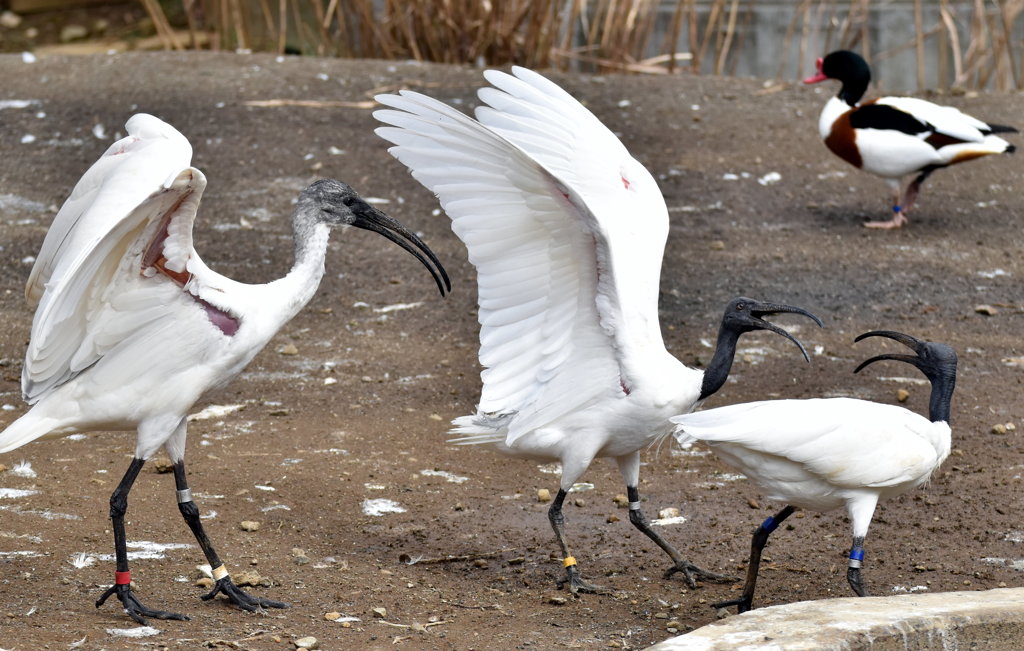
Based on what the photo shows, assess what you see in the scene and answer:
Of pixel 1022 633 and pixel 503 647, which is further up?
pixel 1022 633

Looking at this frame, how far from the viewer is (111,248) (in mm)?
3996

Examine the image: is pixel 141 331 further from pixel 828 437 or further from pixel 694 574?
pixel 828 437

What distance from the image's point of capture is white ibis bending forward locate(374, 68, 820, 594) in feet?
14.6


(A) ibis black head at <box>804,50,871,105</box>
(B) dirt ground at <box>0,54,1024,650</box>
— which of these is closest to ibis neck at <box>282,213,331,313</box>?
(B) dirt ground at <box>0,54,1024,650</box>

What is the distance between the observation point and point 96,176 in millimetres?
4508

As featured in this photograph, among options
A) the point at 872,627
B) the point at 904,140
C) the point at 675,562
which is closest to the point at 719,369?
the point at 675,562

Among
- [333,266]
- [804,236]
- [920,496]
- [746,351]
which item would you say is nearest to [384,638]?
[920,496]

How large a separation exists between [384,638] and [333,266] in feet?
14.2

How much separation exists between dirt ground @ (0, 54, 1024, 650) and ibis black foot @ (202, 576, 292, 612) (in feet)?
0.13

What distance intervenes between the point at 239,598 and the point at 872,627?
203 centimetres

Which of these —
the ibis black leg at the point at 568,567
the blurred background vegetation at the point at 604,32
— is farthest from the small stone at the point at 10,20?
the ibis black leg at the point at 568,567

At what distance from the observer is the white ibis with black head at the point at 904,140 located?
345 inches

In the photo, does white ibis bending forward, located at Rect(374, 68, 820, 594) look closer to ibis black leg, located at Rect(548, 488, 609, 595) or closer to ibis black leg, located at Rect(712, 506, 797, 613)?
ibis black leg, located at Rect(548, 488, 609, 595)

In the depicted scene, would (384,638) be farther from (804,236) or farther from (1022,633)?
(804,236)
